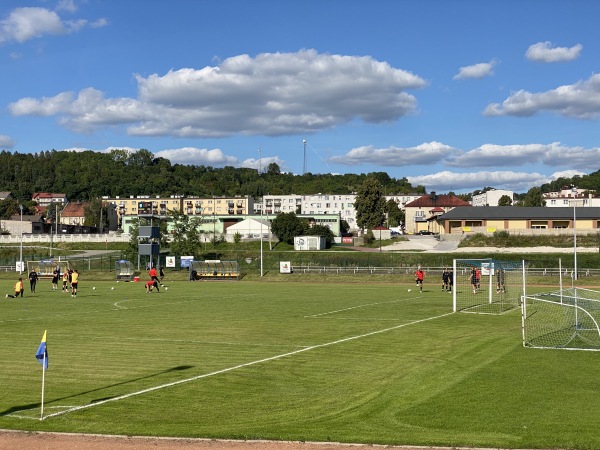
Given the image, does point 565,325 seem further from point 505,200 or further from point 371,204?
point 505,200

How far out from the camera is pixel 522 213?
11800 centimetres

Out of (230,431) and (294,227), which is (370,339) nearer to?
(230,431)

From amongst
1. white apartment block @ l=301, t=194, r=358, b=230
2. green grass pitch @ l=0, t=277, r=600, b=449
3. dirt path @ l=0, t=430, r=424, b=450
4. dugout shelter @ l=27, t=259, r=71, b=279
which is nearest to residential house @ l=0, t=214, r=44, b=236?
white apartment block @ l=301, t=194, r=358, b=230

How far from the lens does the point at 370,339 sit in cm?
2272

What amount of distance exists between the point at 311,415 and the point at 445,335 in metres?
12.1

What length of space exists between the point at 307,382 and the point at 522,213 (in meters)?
109

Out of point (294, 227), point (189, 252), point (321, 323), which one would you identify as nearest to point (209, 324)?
point (321, 323)

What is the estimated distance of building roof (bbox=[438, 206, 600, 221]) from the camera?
115 m

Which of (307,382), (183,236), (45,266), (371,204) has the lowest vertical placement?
(307,382)

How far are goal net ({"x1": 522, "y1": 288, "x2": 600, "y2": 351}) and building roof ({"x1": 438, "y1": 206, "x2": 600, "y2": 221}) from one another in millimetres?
89725

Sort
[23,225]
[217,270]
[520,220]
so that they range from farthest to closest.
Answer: [23,225] → [520,220] → [217,270]

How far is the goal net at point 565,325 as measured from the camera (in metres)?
20.3

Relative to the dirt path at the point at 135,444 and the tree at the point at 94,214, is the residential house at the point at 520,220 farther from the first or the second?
the dirt path at the point at 135,444

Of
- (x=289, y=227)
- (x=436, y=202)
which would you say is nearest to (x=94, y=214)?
(x=289, y=227)
